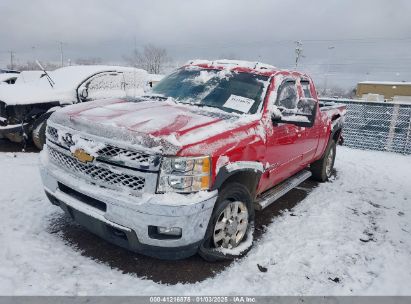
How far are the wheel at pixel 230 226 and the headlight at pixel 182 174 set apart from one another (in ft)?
1.29

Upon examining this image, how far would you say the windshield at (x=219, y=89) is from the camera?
12.8 feet

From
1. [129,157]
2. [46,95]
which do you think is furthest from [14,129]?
[129,157]

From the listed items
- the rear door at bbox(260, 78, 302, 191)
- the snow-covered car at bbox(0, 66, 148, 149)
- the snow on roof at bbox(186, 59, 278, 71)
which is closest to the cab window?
the rear door at bbox(260, 78, 302, 191)

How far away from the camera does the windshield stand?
3.91 m

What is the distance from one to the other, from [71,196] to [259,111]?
2130mm

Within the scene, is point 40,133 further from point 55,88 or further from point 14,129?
point 55,88

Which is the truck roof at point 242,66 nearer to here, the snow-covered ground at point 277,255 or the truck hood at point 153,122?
the truck hood at point 153,122

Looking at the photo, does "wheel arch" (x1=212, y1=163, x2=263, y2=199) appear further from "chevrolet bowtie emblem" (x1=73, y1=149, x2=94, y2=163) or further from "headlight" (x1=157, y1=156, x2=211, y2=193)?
"chevrolet bowtie emblem" (x1=73, y1=149, x2=94, y2=163)

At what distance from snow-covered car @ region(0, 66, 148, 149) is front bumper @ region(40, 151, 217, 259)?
3.32 metres

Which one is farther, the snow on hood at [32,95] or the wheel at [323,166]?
the snow on hood at [32,95]

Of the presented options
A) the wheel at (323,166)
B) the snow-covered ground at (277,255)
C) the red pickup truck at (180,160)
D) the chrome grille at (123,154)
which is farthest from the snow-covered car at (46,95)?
the wheel at (323,166)

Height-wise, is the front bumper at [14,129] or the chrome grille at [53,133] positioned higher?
the chrome grille at [53,133]

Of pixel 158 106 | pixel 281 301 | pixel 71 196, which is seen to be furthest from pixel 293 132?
pixel 71 196

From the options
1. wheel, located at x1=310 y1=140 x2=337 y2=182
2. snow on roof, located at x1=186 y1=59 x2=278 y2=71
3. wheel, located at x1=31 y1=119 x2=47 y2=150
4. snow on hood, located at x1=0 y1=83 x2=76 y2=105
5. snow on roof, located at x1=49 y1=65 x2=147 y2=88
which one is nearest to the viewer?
snow on roof, located at x1=186 y1=59 x2=278 y2=71
